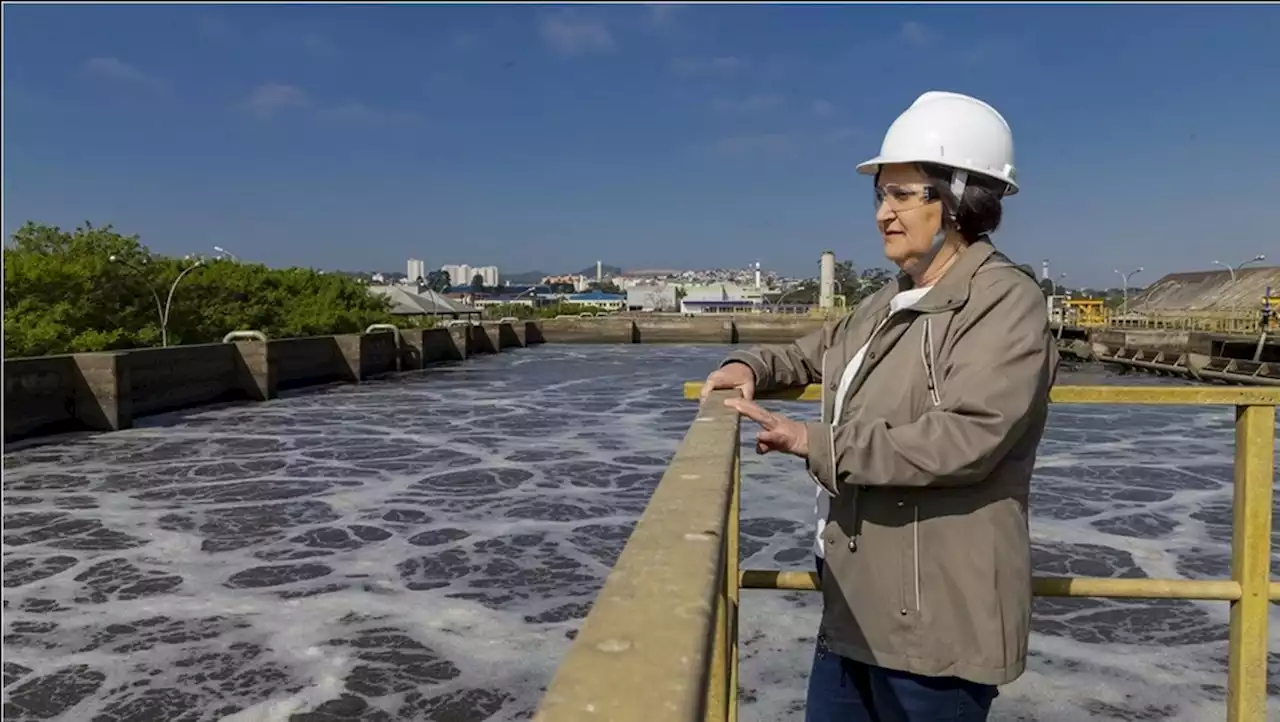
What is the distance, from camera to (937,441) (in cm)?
149

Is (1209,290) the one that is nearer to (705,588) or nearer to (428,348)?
(428,348)

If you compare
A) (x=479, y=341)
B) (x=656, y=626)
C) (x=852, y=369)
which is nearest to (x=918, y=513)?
(x=852, y=369)

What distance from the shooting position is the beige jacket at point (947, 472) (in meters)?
1.51

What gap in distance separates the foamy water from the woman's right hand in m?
3.10

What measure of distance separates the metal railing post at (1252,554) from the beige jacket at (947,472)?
83 cm

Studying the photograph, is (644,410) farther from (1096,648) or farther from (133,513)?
(1096,648)

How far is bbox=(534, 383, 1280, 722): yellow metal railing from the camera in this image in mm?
739

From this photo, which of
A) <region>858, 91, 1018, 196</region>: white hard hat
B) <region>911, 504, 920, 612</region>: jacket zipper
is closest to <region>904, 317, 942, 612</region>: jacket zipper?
<region>911, 504, 920, 612</region>: jacket zipper

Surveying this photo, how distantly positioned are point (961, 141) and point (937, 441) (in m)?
0.56

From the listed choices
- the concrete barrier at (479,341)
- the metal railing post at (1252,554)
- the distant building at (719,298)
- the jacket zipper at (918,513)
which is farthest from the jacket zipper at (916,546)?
the distant building at (719,298)

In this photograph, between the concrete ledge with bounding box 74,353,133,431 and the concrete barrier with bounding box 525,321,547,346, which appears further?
the concrete barrier with bounding box 525,321,547,346

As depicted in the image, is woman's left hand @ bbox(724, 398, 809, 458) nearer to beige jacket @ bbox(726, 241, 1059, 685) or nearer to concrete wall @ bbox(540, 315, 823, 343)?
beige jacket @ bbox(726, 241, 1059, 685)

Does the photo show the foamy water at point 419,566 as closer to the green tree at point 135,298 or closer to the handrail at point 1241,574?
the handrail at point 1241,574

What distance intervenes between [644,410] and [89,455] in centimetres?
917
